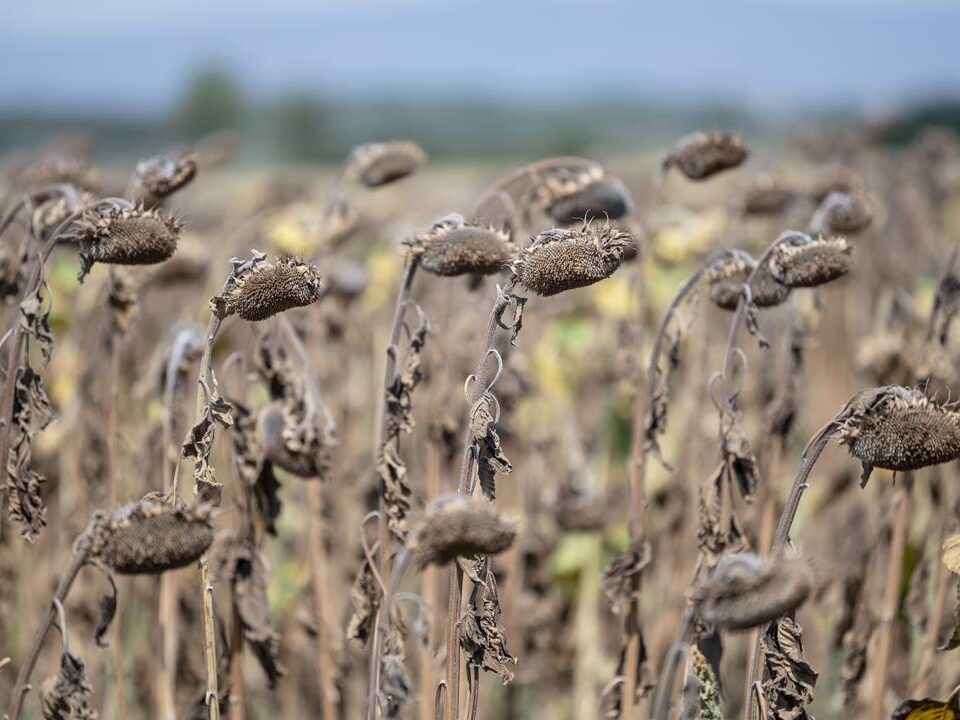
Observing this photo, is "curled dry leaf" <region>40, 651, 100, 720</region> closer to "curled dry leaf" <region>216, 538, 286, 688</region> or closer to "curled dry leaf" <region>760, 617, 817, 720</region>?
"curled dry leaf" <region>216, 538, 286, 688</region>

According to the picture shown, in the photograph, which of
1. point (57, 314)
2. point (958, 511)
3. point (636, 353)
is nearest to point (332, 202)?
point (636, 353)

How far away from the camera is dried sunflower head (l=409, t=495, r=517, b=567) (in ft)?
5.78

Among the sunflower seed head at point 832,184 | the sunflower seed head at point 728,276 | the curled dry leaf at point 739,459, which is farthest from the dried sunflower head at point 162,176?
the sunflower seed head at point 832,184

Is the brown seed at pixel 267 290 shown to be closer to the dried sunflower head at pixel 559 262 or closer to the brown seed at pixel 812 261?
the dried sunflower head at pixel 559 262

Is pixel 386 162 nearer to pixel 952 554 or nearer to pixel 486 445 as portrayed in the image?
pixel 486 445

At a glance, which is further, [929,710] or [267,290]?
[929,710]

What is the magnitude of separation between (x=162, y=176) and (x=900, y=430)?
1.66m

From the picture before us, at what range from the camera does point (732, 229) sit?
5035 millimetres

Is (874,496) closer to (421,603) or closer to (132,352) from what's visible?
(421,603)

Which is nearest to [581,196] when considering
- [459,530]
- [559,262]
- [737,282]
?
[737,282]

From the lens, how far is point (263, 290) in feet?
6.85

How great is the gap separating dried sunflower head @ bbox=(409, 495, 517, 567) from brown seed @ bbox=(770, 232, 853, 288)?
0.95 m

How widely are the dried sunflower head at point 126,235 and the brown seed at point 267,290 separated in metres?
0.21

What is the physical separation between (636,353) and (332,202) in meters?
1.14
